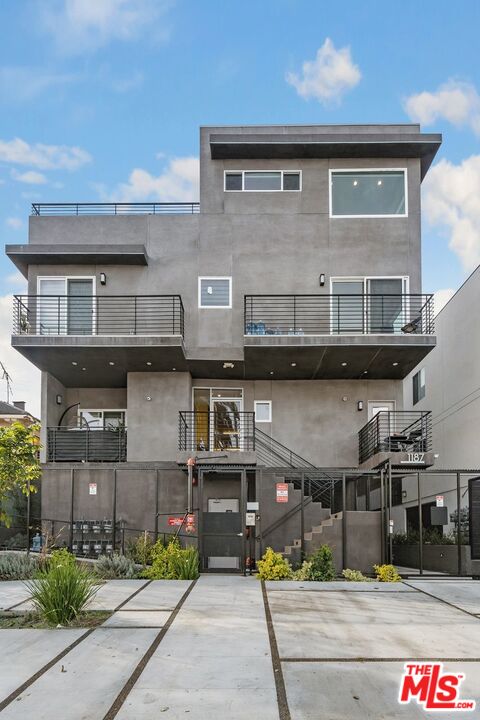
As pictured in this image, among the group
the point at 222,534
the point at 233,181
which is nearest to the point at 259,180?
the point at 233,181

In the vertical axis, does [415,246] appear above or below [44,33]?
below

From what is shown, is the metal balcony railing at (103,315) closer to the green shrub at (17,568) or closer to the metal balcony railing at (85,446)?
the metal balcony railing at (85,446)

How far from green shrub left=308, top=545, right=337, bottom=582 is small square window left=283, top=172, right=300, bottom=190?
1082 cm

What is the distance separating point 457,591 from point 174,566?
19.1ft

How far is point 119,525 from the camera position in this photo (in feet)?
56.3

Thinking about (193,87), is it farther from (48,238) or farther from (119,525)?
(119,525)

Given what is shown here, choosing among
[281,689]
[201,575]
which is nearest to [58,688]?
[281,689]

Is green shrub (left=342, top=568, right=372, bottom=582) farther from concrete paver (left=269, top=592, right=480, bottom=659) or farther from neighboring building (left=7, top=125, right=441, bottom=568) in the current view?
neighboring building (left=7, top=125, right=441, bottom=568)

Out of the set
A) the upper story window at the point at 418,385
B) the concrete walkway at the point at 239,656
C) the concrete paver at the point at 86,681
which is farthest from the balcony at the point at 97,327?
the upper story window at the point at 418,385

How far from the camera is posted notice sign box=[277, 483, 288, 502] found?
15914 mm

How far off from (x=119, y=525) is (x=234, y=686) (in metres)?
11.1

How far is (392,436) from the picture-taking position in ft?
54.7

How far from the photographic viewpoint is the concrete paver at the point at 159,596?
10.7 meters

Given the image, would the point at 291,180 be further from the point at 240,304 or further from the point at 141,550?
the point at 141,550
